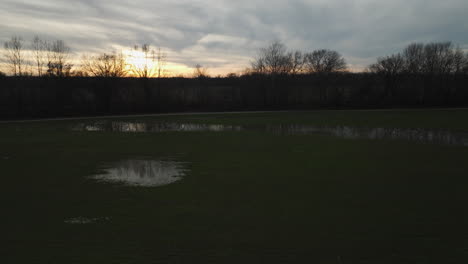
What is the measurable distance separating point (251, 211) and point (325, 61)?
300 ft

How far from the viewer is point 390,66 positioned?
70750 millimetres

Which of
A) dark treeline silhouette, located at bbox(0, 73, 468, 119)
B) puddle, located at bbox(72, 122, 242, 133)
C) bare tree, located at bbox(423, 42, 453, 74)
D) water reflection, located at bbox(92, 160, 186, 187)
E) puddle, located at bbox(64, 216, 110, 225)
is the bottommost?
puddle, located at bbox(64, 216, 110, 225)

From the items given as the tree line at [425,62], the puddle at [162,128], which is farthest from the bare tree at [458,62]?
the puddle at [162,128]

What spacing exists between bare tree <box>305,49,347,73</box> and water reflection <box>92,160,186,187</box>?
261 ft

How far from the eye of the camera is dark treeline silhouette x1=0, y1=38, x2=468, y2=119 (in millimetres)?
49562

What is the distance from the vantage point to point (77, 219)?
8.43 m

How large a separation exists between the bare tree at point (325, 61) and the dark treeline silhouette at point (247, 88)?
363 inches

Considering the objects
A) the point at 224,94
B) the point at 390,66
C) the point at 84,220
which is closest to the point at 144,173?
the point at 84,220

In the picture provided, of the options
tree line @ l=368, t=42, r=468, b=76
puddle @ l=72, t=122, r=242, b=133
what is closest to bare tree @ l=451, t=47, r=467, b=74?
tree line @ l=368, t=42, r=468, b=76

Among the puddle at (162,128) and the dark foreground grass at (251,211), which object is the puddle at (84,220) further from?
the puddle at (162,128)

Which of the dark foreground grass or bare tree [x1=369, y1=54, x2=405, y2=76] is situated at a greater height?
bare tree [x1=369, y1=54, x2=405, y2=76]

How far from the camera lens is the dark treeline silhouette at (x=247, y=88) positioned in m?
49.6

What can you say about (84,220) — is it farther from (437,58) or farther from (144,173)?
(437,58)

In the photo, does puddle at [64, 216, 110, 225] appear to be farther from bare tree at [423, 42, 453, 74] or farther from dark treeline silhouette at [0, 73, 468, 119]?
bare tree at [423, 42, 453, 74]
